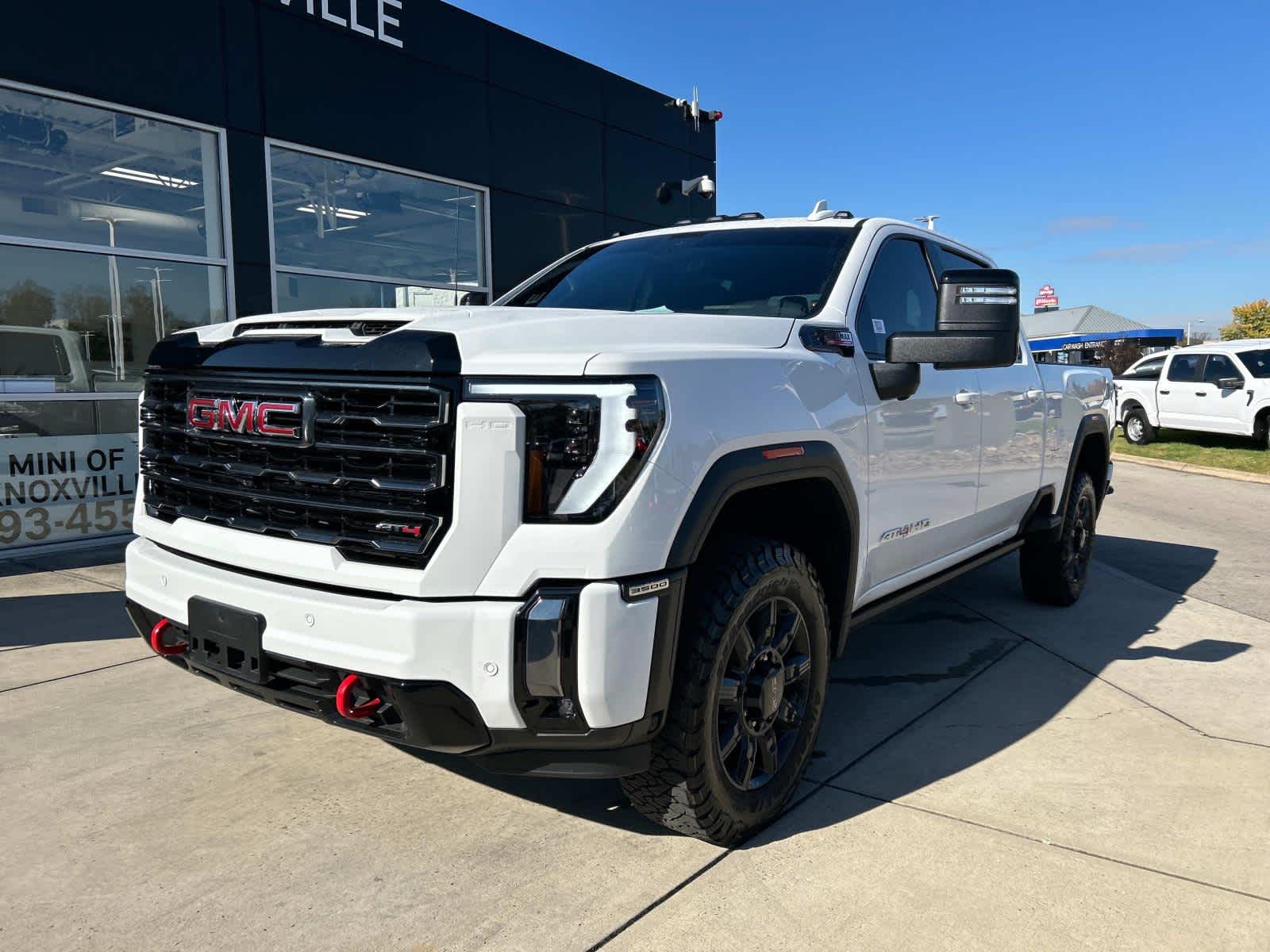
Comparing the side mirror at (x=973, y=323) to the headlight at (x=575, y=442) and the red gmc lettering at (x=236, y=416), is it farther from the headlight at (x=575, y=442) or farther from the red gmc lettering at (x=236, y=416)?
the red gmc lettering at (x=236, y=416)

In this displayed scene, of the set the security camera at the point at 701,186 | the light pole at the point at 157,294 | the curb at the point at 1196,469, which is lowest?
the curb at the point at 1196,469

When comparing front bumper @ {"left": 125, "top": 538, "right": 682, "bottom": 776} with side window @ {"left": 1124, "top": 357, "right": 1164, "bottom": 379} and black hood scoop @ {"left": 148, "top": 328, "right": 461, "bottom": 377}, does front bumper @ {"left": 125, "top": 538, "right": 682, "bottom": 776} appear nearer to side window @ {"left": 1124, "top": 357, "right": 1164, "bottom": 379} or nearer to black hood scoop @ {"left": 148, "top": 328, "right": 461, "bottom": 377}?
black hood scoop @ {"left": 148, "top": 328, "right": 461, "bottom": 377}

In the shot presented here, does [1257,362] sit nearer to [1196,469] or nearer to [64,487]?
[1196,469]

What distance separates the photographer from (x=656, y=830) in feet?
9.87

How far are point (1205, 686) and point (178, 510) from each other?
4294mm


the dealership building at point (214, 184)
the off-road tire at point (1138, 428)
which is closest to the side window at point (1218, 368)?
the off-road tire at point (1138, 428)

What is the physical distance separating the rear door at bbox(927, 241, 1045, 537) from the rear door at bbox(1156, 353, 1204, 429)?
1364 cm

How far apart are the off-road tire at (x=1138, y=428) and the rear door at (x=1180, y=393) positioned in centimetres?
48

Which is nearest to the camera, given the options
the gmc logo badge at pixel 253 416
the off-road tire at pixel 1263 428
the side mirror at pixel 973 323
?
the gmc logo badge at pixel 253 416

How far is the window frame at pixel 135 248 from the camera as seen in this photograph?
7527 mm

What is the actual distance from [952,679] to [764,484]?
7.26ft

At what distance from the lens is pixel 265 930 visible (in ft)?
8.07

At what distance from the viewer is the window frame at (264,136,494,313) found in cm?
906

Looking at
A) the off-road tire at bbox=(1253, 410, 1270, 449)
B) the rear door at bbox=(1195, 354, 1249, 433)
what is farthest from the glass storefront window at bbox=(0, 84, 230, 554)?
the off-road tire at bbox=(1253, 410, 1270, 449)
